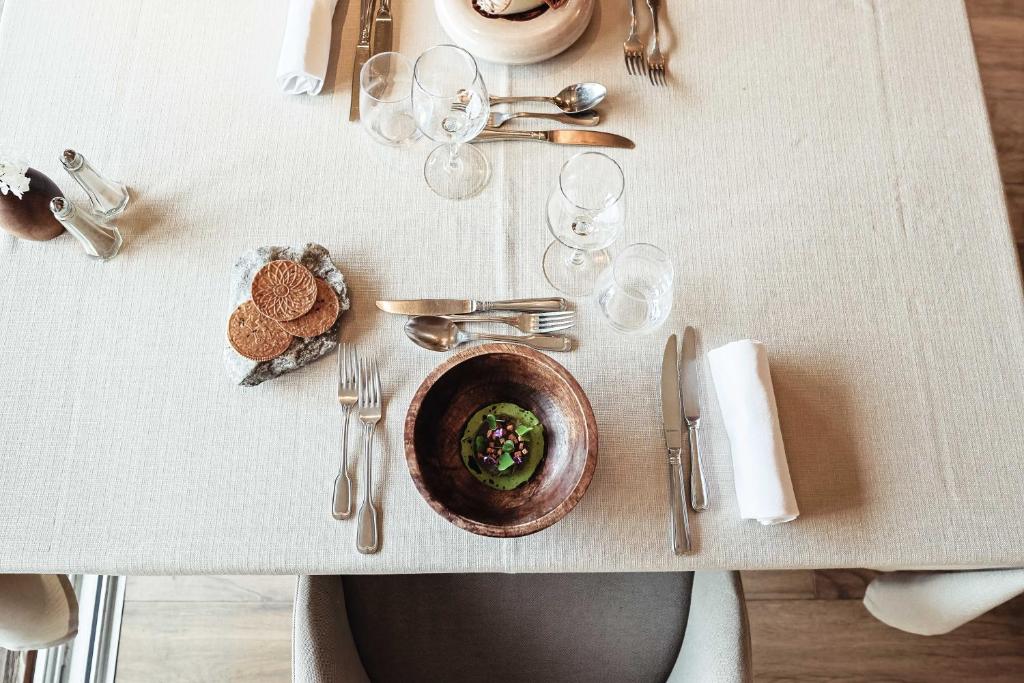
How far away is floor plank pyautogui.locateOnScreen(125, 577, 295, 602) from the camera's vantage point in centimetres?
146

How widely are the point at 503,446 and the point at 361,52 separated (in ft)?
1.97

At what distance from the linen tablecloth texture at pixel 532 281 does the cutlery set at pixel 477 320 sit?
23mm

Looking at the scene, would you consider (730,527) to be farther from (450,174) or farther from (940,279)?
(450,174)

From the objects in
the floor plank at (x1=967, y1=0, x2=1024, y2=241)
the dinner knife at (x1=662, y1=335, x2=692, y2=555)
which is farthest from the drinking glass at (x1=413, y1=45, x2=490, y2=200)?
the floor plank at (x1=967, y1=0, x2=1024, y2=241)

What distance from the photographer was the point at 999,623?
1.51 meters

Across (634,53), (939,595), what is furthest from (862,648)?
(634,53)

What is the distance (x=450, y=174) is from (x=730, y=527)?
587 millimetres

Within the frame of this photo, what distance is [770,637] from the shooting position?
1488mm

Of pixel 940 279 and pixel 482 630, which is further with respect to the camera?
pixel 482 630

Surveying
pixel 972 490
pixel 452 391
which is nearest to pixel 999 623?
pixel 972 490

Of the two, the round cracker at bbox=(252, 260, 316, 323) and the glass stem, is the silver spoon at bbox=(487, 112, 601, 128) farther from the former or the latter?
the round cracker at bbox=(252, 260, 316, 323)

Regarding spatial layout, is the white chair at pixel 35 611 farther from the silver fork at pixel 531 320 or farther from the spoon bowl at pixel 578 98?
the spoon bowl at pixel 578 98

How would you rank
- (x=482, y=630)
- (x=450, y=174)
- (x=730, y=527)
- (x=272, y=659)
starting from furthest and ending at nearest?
(x=272, y=659)
(x=482, y=630)
(x=450, y=174)
(x=730, y=527)

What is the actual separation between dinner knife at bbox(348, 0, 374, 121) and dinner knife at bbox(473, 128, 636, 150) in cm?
18
